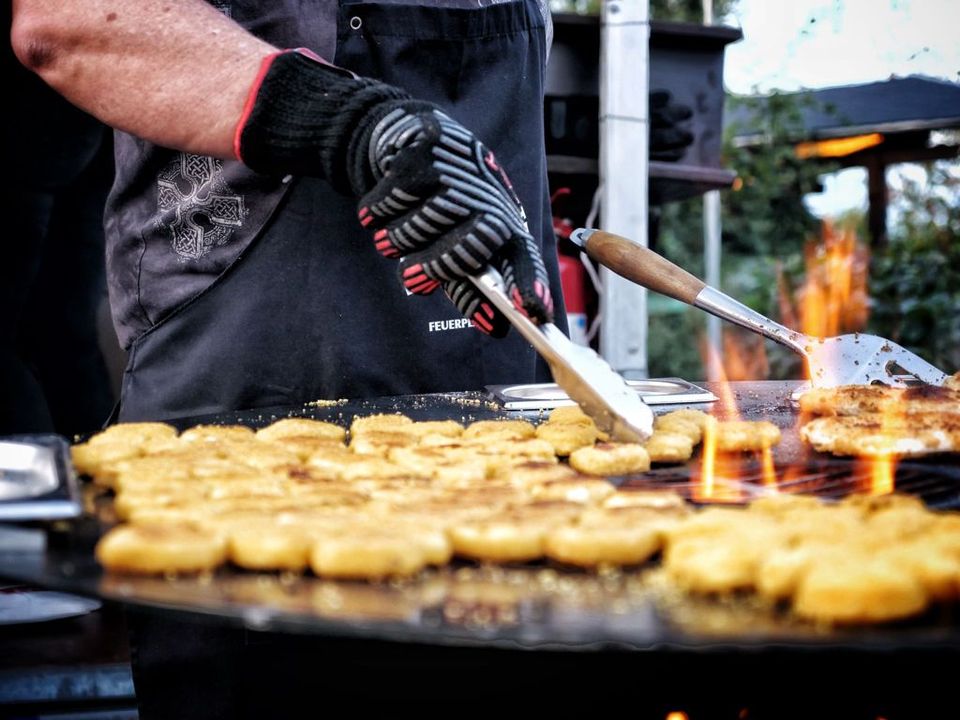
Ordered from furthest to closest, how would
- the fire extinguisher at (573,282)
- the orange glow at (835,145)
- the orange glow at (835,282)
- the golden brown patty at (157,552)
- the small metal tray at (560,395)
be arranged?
the orange glow at (835,145) < the orange glow at (835,282) < the fire extinguisher at (573,282) < the small metal tray at (560,395) < the golden brown patty at (157,552)

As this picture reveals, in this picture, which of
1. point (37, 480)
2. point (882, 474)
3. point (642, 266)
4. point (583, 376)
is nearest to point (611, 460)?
point (583, 376)

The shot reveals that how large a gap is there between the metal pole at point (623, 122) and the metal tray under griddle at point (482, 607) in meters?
3.43

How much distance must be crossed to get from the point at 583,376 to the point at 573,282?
305 cm

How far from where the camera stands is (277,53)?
2.07 metres

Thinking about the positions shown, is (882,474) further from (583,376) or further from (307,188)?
(307,188)

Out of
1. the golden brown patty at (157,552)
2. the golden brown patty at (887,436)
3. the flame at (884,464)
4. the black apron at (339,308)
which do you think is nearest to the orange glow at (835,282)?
the black apron at (339,308)

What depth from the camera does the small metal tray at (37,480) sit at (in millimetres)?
1314

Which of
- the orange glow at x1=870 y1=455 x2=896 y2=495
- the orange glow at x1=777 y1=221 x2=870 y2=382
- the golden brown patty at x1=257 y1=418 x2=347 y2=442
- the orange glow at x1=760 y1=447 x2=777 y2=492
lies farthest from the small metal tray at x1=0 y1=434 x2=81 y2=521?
the orange glow at x1=777 y1=221 x2=870 y2=382

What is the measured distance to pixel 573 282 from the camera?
4910mm

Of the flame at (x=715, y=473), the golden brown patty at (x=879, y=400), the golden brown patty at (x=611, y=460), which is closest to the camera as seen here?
the flame at (x=715, y=473)

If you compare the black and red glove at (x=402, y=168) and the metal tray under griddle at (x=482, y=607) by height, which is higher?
the black and red glove at (x=402, y=168)

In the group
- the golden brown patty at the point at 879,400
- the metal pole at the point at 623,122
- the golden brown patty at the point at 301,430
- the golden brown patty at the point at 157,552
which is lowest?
the golden brown patty at the point at 157,552

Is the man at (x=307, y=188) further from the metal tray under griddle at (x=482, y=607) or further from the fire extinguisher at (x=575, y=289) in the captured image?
the fire extinguisher at (x=575, y=289)

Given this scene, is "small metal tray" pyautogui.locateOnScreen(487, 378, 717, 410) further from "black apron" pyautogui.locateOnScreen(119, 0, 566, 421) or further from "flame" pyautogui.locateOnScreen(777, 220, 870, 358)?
"flame" pyautogui.locateOnScreen(777, 220, 870, 358)
